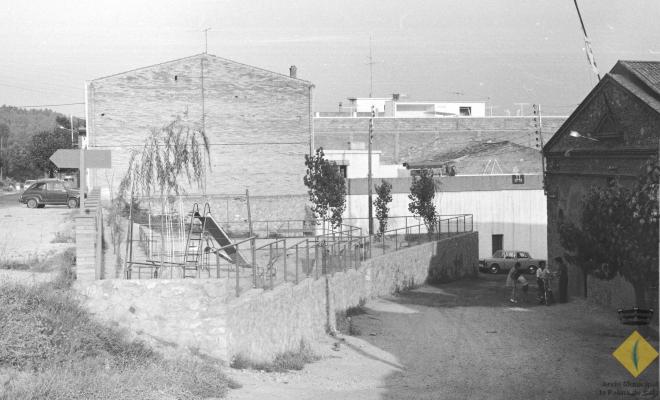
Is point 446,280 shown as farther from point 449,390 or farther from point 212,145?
point 449,390

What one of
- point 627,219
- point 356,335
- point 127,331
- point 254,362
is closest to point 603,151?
point 627,219

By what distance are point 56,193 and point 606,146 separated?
23020mm

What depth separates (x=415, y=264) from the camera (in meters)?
33.3

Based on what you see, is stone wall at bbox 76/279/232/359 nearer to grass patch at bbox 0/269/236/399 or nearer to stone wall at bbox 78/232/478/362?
stone wall at bbox 78/232/478/362

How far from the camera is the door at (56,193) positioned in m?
37.3

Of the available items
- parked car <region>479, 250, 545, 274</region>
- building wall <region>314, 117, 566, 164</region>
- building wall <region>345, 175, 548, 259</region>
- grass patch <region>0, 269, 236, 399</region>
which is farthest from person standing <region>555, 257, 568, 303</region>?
building wall <region>314, 117, 566, 164</region>

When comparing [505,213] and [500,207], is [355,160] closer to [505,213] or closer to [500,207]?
[500,207]

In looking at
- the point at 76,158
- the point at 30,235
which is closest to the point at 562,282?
the point at 30,235

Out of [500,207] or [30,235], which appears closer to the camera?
[30,235]

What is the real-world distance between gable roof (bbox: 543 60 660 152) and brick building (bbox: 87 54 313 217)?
72.8 ft

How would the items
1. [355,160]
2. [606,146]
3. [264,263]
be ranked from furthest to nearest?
[355,160], [606,146], [264,263]

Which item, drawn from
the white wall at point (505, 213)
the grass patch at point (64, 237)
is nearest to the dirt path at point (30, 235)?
the grass patch at point (64, 237)

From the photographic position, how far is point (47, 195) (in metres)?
37.2

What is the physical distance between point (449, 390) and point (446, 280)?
838 inches
